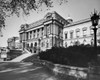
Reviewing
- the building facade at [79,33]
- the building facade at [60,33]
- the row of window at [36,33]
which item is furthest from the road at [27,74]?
the row of window at [36,33]

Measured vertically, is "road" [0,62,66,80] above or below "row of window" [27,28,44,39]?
below

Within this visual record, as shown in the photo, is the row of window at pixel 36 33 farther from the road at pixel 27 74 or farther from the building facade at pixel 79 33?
the road at pixel 27 74

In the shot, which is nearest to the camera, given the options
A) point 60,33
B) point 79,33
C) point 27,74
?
point 27,74

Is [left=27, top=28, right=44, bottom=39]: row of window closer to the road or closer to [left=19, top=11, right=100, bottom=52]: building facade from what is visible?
[left=19, top=11, right=100, bottom=52]: building facade

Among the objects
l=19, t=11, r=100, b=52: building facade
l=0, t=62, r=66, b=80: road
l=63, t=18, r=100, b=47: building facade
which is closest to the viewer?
l=0, t=62, r=66, b=80: road

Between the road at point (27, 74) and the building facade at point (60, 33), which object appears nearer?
the road at point (27, 74)

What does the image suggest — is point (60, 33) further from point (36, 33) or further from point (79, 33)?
point (36, 33)

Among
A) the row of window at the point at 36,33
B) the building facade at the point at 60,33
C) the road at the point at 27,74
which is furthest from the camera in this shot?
the row of window at the point at 36,33

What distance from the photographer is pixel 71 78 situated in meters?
5.73

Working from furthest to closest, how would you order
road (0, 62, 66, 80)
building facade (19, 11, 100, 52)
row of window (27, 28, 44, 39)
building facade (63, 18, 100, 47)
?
row of window (27, 28, 44, 39), building facade (19, 11, 100, 52), building facade (63, 18, 100, 47), road (0, 62, 66, 80)

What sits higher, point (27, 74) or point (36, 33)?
point (36, 33)

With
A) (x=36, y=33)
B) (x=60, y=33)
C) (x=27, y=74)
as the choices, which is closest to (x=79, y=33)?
(x=60, y=33)

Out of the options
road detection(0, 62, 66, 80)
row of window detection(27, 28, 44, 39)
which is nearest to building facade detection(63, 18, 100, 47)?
row of window detection(27, 28, 44, 39)

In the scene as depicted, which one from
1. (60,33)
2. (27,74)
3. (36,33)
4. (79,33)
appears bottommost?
(27,74)
